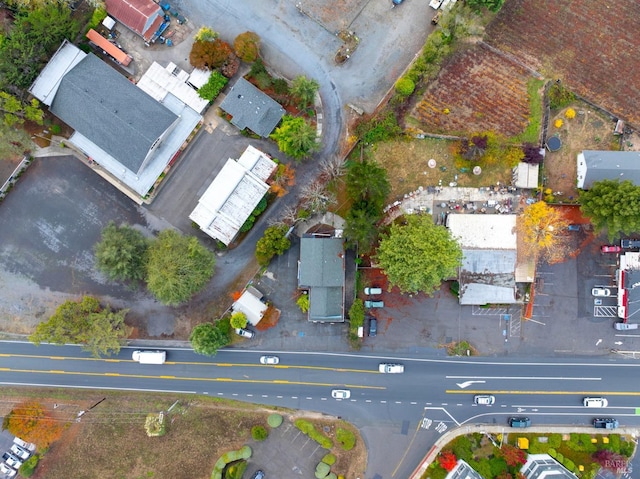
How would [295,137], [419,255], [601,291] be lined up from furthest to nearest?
[601,291], [295,137], [419,255]

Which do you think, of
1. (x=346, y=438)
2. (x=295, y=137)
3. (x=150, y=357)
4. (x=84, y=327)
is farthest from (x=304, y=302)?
(x=84, y=327)

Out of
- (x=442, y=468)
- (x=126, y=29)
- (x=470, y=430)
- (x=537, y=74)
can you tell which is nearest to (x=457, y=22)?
(x=537, y=74)

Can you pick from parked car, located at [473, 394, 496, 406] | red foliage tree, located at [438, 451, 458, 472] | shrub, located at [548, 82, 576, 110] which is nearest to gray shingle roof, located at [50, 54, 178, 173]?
shrub, located at [548, 82, 576, 110]

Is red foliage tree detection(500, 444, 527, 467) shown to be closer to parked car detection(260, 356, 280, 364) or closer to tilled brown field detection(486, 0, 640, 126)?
parked car detection(260, 356, 280, 364)

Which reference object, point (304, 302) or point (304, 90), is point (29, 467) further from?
point (304, 90)

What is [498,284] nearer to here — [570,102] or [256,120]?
[570,102]

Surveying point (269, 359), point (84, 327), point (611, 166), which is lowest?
point (84, 327)
